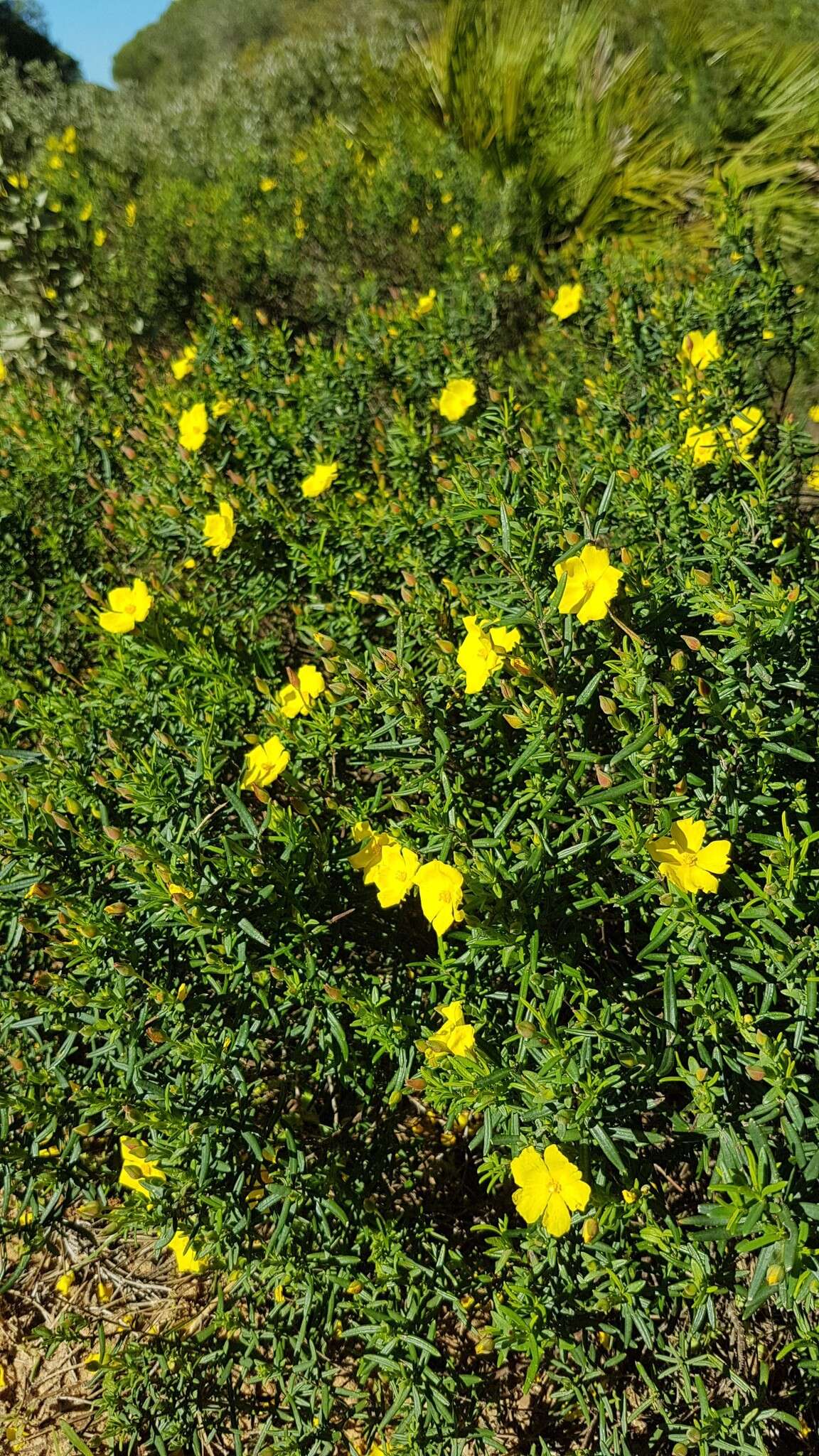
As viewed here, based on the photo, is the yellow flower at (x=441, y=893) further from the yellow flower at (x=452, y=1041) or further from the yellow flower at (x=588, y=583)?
the yellow flower at (x=588, y=583)

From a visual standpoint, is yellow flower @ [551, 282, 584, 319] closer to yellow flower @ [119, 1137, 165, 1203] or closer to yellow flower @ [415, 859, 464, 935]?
yellow flower @ [415, 859, 464, 935]

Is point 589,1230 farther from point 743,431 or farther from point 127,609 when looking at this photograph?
point 743,431

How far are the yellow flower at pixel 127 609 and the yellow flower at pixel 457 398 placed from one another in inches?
36.3

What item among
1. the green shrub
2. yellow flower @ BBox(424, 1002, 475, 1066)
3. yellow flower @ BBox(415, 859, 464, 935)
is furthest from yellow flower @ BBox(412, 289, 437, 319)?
yellow flower @ BBox(424, 1002, 475, 1066)

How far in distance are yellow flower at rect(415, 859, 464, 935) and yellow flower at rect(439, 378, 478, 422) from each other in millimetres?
1348

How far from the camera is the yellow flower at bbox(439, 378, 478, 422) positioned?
7.22 feet

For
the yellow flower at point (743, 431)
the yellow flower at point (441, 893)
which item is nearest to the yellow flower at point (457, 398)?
the yellow flower at point (743, 431)

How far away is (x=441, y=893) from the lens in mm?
1352

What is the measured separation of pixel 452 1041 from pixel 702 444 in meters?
1.43

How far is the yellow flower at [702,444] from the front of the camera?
6.27 feet

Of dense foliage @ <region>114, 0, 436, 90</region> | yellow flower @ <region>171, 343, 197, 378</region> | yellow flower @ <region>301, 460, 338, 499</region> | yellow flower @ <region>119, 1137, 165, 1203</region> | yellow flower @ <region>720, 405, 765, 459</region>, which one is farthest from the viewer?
dense foliage @ <region>114, 0, 436, 90</region>

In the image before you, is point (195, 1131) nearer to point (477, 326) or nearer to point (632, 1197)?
point (632, 1197)

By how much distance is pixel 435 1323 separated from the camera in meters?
1.67

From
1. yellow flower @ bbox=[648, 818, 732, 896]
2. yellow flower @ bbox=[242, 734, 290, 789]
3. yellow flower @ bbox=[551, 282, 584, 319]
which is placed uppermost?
yellow flower @ bbox=[551, 282, 584, 319]
